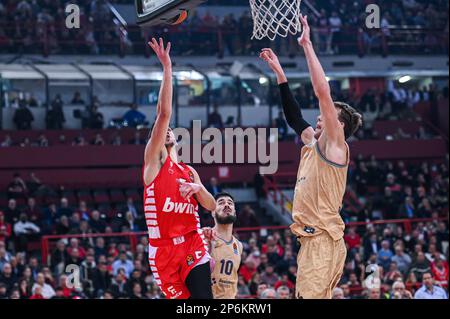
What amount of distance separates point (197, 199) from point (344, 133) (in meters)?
1.48

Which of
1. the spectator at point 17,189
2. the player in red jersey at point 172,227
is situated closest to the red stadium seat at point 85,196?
the spectator at point 17,189

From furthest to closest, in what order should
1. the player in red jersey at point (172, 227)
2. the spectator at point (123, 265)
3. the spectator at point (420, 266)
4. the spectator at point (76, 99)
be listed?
the spectator at point (76, 99) → the spectator at point (420, 266) → the spectator at point (123, 265) → the player in red jersey at point (172, 227)

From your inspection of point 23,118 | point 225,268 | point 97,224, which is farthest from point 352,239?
point 225,268

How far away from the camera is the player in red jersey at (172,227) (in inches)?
339

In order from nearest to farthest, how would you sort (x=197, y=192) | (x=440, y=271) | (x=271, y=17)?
(x=197, y=192), (x=271, y=17), (x=440, y=271)

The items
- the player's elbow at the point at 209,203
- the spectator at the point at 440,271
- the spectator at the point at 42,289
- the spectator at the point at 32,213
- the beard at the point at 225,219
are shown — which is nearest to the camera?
the player's elbow at the point at 209,203

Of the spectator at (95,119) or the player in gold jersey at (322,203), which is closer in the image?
the player in gold jersey at (322,203)

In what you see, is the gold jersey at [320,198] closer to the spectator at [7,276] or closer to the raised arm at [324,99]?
the raised arm at [324,99]

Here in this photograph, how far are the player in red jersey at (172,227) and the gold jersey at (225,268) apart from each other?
118 centimetres

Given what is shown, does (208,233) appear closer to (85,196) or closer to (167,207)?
(167,207)

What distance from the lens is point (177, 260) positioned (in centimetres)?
865

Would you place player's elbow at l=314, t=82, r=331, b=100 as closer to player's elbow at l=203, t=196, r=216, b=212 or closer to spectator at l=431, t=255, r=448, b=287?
player's elbow at l=203, t=196, r=216, b=212

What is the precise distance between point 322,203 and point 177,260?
A: 1.39m
